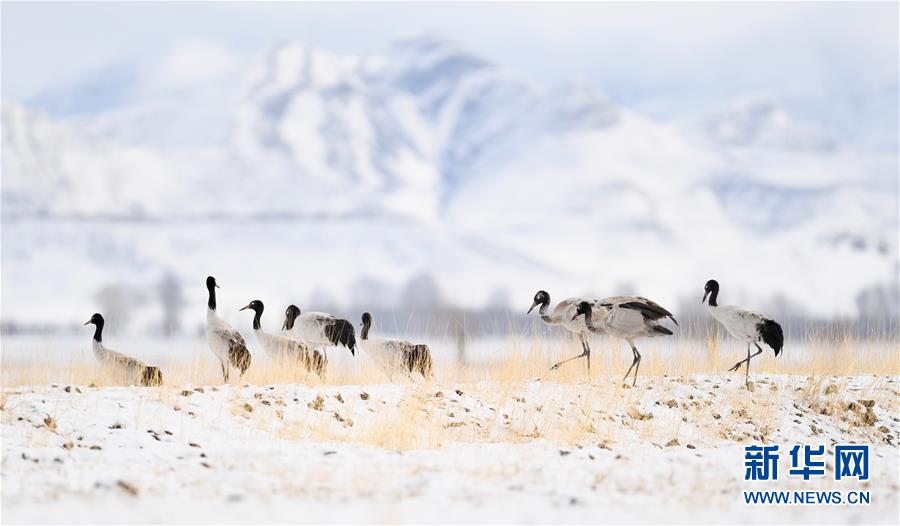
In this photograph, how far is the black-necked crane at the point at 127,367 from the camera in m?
14.3

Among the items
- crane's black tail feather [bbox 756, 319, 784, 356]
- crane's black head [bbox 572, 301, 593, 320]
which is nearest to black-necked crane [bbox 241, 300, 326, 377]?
crane's black head [bbox 572, 301, 593, 320]

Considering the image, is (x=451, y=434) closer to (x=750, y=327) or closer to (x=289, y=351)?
(x=289, y=351)

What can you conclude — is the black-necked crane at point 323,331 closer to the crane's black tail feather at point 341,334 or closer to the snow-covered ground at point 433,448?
the crane's black tail feather at point 341,334

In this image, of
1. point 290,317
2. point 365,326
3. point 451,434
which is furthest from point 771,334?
point 290,317

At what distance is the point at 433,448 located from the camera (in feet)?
41.2

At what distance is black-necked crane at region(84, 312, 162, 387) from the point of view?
47.1 feet

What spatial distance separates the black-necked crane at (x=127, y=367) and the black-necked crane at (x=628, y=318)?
18.9 ft

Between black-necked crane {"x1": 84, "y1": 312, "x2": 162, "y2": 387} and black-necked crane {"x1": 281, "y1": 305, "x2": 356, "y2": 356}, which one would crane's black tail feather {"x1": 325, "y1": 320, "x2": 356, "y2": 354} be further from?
black-necked crane {"x1": 84, "y1": 312, "x2": 162, "y2": 387}

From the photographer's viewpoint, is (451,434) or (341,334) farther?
(341,334)

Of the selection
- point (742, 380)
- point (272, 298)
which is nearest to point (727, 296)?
point (272, 298)

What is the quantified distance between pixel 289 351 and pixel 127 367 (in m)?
2.12

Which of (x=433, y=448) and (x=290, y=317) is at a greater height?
(x=290, y=317)

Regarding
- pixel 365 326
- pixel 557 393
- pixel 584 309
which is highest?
pixel 584 309

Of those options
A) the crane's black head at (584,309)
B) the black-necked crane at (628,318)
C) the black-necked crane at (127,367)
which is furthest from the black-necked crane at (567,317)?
the black-necked crane at (127,367)
